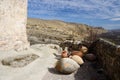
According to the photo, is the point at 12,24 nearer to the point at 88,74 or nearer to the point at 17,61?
the point at 17,61

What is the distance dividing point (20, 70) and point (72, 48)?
5.15 metres

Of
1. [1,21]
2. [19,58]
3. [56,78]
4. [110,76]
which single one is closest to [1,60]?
[19,58]

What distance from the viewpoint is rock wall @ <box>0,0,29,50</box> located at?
957cm

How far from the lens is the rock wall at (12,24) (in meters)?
9.57

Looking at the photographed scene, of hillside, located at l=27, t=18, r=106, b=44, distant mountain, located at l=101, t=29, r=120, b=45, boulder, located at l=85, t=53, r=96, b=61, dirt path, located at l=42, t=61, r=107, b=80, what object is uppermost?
distant mountain, located at l=101, t=29, r=120, b=45

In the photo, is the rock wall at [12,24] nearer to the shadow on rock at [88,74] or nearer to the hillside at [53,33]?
the shadow on rock at [88,74]

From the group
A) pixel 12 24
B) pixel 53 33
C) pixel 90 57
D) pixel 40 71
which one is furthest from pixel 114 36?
pixel 53 33

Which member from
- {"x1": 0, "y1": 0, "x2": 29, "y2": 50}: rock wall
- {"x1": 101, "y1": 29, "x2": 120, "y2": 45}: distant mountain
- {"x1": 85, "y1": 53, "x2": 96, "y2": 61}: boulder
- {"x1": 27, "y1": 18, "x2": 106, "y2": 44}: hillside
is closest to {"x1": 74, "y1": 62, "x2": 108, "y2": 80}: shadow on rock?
{"x1": 85, "y1": 53, "x2": 96, "y2": 61}: boulder

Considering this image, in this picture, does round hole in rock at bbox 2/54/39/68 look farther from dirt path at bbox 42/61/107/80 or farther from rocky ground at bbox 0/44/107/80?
dirt path at bbox 42/61/107/80

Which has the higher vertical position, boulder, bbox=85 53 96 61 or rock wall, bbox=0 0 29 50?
rock wall, bbox=0 0 29 50

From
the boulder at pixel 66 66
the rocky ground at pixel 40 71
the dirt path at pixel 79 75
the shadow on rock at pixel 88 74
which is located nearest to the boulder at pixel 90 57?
the rocky ground at pixel 40 71

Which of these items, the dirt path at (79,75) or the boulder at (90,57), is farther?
the boulder at (90,57)

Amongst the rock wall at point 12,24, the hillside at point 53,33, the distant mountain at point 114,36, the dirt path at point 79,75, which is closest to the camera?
the dirt path at point 79,75

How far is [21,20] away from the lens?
1088cm
